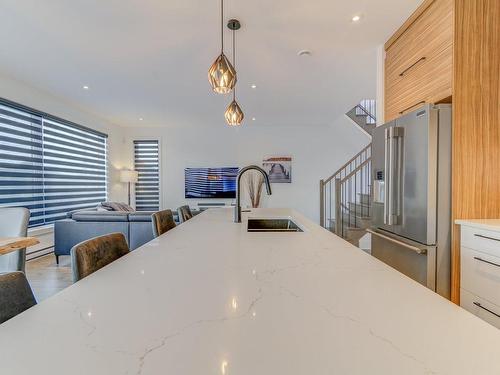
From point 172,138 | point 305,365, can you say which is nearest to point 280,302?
point 305,365

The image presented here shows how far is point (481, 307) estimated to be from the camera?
1697 mm

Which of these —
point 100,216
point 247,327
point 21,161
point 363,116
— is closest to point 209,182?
point 100,216

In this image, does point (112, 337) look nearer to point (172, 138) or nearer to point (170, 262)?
point (170, 262)

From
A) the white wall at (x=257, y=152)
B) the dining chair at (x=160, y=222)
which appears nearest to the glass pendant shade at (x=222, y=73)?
the dining chair at (x=160, y=222)

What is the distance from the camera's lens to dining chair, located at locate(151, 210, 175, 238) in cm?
191

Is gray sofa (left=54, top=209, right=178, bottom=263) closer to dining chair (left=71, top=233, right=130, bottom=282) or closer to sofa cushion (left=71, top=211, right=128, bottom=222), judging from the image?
sofa cushion (left=71, top=211, right=128, bottom=222)

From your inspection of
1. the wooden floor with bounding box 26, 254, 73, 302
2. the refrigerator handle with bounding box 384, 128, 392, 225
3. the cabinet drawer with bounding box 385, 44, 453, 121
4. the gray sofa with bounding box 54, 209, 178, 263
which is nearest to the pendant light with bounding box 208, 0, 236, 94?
the refrigerator handle with bounding box 384, 128, 392, 225

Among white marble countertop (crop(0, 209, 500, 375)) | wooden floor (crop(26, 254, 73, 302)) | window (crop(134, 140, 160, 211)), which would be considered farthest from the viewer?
window (crop(134, 140, 160, 211))

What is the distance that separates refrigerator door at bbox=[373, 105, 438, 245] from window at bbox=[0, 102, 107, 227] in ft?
15.0

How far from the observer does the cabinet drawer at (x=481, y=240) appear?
1609 millimetres

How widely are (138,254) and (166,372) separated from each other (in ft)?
2.56

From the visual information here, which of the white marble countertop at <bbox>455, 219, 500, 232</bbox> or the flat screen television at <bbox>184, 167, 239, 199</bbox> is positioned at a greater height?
the flat screen television at <bbox>184, 167, 239, 199</bbox>

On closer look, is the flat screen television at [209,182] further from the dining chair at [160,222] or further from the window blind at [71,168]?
the dining chair at [160,222]

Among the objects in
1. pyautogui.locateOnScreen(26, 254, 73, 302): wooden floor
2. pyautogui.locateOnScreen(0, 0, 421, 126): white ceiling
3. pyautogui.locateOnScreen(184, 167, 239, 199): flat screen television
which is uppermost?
pyautogui.locateOnScreen(0, 0, 421, 126): white ceiling
